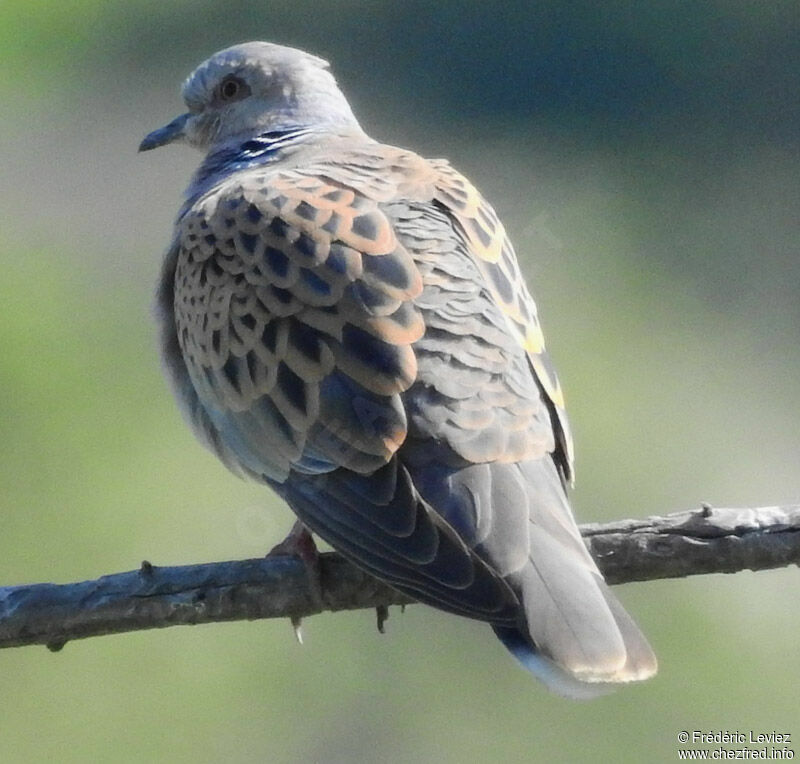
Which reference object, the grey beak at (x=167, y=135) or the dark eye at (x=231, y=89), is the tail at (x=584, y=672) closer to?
the dark eye at (x=231, y=89)

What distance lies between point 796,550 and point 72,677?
4907 mm

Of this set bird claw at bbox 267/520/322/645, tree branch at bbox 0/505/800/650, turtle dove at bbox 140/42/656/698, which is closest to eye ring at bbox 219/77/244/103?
turtle dove at bbox 140/42/656/698

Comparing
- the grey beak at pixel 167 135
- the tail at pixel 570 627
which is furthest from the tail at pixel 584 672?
the grey beak at pixel 167 135

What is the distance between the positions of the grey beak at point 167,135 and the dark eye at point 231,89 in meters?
0.17

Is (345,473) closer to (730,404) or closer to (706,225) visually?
(730,404)

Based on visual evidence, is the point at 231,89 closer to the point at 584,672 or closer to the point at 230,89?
the point at 230,89

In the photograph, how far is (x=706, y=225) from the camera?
12.5 meters

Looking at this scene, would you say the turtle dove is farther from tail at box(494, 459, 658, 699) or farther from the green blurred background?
the green blurred background

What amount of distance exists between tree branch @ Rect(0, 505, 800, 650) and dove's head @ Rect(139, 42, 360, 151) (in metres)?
1.81

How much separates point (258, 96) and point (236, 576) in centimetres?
195

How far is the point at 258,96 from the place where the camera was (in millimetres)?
5398

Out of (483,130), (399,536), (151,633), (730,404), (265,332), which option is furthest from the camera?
(483,130)

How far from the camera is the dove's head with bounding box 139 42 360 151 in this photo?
17.6 ft

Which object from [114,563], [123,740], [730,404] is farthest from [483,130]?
[123,740]
